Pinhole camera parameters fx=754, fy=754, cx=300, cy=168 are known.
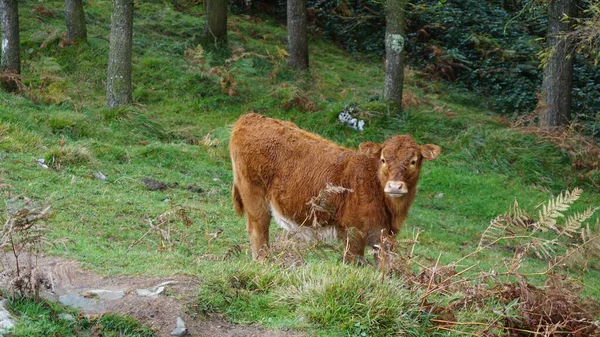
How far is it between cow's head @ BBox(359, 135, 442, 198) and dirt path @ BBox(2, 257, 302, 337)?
9.14 feet

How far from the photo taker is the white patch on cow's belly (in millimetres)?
8156

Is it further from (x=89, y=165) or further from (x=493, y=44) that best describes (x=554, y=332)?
(x=493, y=44)

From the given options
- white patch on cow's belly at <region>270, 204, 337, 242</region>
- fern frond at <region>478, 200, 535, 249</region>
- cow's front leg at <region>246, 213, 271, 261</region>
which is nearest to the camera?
fern frond at <region>478, 200, 535, 249</region>

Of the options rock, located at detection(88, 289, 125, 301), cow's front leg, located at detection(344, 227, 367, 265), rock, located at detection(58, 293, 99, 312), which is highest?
rock, located at detection(58, 293, 99, 312)

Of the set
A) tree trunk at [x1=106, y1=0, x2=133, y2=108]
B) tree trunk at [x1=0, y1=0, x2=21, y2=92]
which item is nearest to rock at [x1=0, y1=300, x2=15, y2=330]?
tree trunk at [x1=106, y1=0, x2=133, y2=108]

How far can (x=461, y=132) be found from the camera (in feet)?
58.7

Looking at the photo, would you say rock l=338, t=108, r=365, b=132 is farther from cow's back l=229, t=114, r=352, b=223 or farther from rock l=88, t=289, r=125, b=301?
rock l=88, t=289, r=125, b=301

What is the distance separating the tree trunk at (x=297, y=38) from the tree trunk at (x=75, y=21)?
573 cm

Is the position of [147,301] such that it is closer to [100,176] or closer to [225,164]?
[100,176]

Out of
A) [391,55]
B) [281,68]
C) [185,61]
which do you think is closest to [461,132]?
[391,55]

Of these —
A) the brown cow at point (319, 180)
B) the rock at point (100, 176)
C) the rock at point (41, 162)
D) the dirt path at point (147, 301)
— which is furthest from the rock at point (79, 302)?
the rock at point (41, 162)

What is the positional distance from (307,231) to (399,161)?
1.40 metres

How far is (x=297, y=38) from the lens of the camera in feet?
71.6

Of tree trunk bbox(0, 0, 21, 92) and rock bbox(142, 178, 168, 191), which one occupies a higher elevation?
tree trunk bbox(0, 0, 21, 92)
